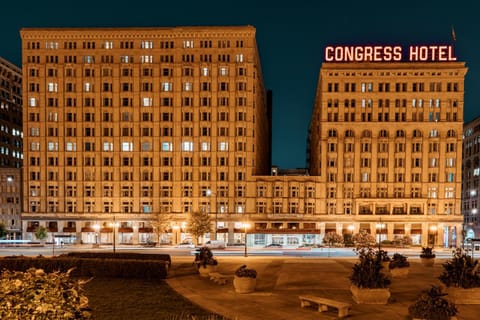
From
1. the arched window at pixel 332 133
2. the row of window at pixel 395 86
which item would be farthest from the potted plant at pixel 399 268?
the row of window at pixel 395 86

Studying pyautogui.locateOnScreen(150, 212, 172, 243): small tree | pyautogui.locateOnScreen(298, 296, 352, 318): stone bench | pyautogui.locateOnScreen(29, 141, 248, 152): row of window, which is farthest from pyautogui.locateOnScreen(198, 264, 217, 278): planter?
pyautogui.locateOnScreen(29, 141, 248, 152): row of window

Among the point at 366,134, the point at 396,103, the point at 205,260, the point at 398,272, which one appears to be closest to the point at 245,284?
the point at 205,260

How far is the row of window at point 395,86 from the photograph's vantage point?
2955 inches

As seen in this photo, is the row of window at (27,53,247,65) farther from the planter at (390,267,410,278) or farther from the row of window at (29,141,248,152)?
the planter at (390,267,410,278)

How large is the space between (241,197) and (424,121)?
40759 millimetres

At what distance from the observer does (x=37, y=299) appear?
25.1 ft

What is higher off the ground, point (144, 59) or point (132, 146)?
point (144, 59)

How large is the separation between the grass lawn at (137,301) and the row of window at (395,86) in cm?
6045

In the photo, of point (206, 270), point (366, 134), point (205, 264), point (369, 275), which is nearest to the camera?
point (369, 275)

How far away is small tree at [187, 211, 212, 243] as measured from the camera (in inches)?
2621

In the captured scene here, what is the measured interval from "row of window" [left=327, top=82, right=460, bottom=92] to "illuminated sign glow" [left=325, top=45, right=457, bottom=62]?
4.86 m

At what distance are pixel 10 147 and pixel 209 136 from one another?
6740cm

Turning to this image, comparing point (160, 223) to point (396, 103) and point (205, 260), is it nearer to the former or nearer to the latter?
point (205, 260)

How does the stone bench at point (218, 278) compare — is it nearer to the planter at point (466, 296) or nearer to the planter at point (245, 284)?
the planter at point (245, 284)
